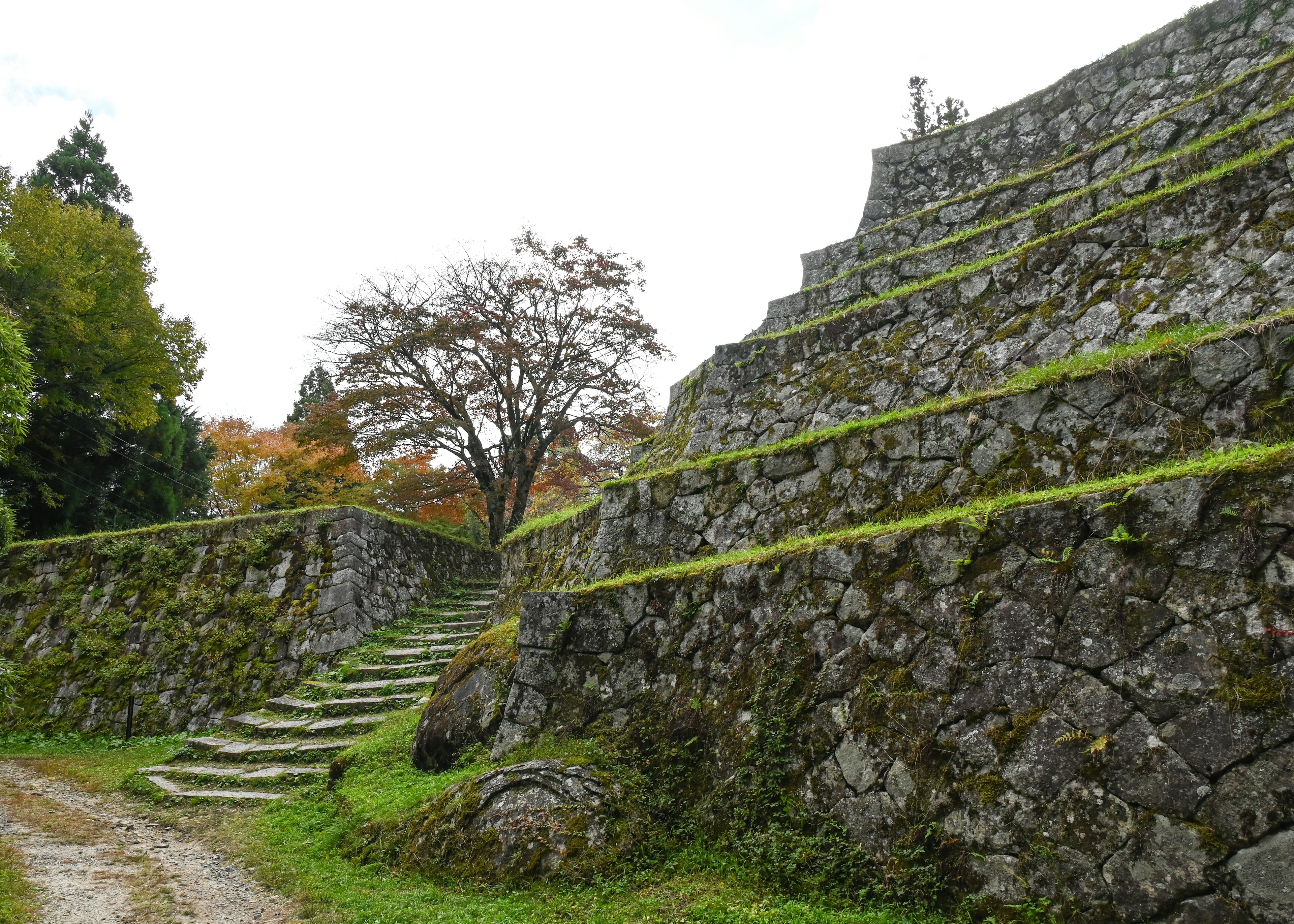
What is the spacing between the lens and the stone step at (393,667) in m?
10.3

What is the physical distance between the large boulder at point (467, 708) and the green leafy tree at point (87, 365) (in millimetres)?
12871

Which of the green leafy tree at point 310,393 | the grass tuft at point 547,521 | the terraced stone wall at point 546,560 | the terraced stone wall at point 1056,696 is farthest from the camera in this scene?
the green leafy tree at point 310,393

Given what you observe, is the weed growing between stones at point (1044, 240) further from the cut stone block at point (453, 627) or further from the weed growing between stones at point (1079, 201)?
the cut stone block at point (453, 627)

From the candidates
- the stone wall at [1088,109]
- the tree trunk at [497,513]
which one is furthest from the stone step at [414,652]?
the stone wall at [1088,109]

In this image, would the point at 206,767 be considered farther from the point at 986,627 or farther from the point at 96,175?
the point at 96,175

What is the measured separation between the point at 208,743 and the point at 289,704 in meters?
1.05

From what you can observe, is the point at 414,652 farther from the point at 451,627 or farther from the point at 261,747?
the point at 261,747

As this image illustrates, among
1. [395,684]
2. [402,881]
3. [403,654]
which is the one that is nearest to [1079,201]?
[402,881]

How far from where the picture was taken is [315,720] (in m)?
9.14

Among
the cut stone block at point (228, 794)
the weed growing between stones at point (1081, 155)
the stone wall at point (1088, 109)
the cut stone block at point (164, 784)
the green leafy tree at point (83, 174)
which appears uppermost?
the green leafy tree at point (83, 174)

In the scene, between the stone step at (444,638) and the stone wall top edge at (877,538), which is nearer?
the stone wall top edge at (877,538)

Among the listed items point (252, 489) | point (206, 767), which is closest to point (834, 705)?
point (206, 767)

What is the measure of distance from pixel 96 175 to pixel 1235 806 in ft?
92.5

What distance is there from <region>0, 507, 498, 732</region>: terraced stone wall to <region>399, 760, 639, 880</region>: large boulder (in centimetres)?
692
